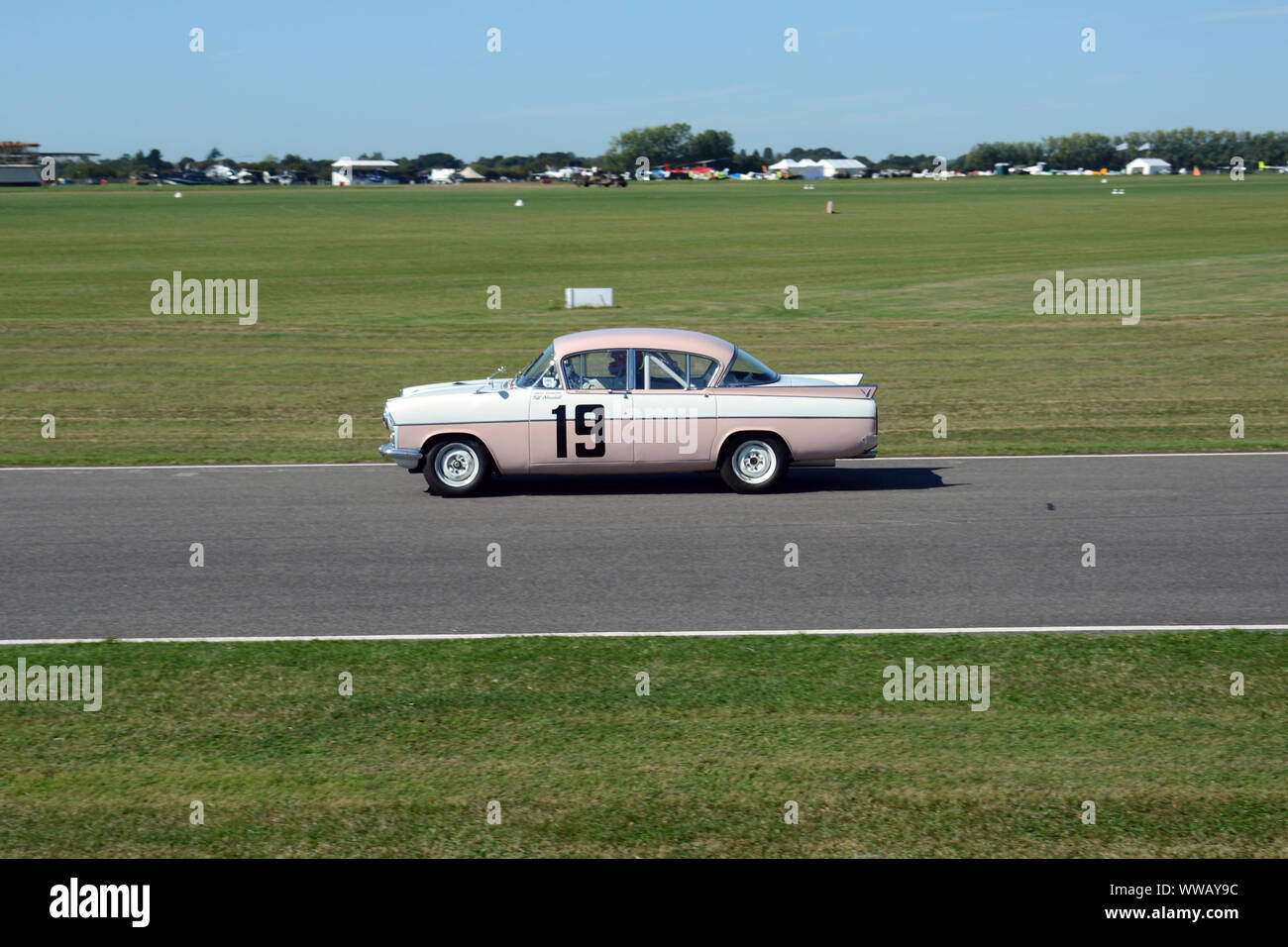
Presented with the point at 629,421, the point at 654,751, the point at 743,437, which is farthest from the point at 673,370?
the point at 654,751

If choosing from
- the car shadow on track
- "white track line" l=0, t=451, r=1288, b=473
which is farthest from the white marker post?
the car shadow on track

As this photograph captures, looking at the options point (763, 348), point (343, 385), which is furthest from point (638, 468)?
point (763, 348)

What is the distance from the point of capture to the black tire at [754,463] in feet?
42.8

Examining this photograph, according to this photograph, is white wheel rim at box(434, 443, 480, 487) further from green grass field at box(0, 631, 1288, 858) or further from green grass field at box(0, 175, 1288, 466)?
green grass field at box(0, 631, 1288, 858)

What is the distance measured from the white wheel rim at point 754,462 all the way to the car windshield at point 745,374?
60 cm

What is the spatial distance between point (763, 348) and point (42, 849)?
823 inches

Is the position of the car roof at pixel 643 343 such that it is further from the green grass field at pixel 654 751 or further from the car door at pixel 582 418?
the green grass field at pixel 654 751

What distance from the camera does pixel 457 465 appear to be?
13.1 meters

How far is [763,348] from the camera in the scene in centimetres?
2547

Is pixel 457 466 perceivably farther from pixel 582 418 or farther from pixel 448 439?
pixel 582 418

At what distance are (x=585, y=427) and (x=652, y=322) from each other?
16.7 metres

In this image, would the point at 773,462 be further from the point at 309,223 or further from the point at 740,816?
the point at 309,223

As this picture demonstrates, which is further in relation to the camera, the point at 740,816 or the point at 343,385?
the point at 343,385

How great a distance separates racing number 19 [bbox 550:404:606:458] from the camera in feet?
41.8
